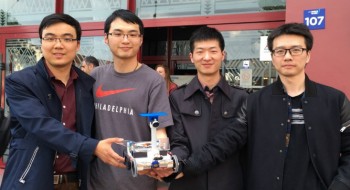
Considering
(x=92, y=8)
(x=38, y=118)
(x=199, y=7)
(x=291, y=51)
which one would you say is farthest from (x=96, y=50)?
(x=291, y=51)

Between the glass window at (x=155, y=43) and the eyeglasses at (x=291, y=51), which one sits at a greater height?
the glass window at (x=155, y=43)

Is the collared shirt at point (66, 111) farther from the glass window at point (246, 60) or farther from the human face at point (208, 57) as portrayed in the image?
the glass window at point (246, 60)

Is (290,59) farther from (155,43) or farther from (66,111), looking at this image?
(155,43)

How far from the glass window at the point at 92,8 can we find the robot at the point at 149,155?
12.0 feet

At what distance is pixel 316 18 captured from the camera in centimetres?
377

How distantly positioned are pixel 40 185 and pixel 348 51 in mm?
3073

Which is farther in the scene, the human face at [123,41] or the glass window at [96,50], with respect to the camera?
the glass window at [96,50]

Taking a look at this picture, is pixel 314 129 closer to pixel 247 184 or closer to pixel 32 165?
pixel 247 184

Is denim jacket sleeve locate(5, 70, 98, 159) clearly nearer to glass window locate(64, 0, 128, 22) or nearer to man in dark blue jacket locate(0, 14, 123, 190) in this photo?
man in dark blue jacket locate(0, 14, 123, 190)

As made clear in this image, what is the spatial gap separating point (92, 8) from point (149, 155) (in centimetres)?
405

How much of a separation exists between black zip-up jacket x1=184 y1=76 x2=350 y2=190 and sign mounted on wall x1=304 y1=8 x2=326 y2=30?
1.89 meters

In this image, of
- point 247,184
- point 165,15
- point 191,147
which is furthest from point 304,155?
point 165,15

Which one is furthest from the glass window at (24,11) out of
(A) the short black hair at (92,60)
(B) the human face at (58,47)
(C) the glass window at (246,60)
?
(B) the human face at (58,47)

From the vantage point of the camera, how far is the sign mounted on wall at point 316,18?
3.73 m
